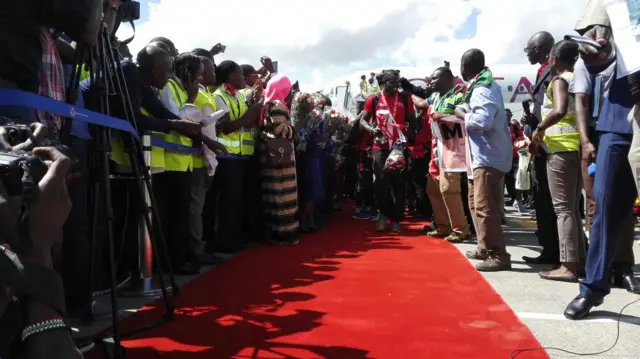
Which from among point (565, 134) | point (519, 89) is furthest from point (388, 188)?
point (519, 89)

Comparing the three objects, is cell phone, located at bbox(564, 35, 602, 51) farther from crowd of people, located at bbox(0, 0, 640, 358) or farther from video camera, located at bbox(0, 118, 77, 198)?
video camera, located at bbox(0, 118, 77, 198)

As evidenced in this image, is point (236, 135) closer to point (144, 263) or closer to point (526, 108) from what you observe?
point (144, 263)

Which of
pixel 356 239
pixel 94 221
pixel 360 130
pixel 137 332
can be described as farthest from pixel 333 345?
pixel 360 130

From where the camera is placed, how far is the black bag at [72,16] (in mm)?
1931

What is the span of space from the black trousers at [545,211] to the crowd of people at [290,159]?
0.04ft

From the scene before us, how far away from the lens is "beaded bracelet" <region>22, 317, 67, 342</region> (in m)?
1.11

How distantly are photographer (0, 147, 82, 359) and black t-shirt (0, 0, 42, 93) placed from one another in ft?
3.64

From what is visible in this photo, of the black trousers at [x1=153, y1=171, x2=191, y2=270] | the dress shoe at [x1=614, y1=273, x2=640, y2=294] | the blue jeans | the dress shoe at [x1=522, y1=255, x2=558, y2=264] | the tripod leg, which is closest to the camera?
the tripod leg

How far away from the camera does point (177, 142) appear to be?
13.8ft

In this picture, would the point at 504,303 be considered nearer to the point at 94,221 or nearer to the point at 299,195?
the point at 94,221

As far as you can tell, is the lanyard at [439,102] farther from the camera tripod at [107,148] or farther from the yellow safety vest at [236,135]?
the camera tripod at [107,148]

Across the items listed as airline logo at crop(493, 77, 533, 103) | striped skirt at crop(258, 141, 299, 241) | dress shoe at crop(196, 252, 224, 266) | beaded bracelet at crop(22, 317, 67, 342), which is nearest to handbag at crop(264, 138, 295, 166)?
striped skirt at crop(258, 141, 299, 241)

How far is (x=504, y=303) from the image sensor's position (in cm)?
353

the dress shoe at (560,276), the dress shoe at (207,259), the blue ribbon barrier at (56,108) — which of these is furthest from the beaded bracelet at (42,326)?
the dress shoe at (560,276)
